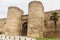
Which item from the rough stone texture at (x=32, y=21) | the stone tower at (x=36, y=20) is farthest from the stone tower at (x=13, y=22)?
the stone tower at (x=36, y=20)

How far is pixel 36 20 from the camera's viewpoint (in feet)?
82.3

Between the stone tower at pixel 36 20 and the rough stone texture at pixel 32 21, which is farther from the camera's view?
the rough stone texture at pixel 32 21

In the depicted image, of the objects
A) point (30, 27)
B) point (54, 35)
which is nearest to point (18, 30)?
point (30, 27)

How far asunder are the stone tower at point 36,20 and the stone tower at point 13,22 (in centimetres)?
291

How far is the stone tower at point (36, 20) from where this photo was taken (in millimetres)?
24812

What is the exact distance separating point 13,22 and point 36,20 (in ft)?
13.6

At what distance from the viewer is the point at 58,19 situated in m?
26.1

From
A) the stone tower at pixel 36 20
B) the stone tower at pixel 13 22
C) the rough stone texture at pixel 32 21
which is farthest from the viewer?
the stone tower at pixel 13 22

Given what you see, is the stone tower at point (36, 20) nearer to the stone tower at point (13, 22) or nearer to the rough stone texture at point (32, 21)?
the rough stone texture at point (32, 21)

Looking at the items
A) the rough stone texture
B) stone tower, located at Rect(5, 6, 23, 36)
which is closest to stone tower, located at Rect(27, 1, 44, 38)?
the rough stone texture

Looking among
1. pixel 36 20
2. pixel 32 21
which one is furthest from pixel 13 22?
pixel 36 20

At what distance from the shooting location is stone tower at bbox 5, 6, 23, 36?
27500 mm

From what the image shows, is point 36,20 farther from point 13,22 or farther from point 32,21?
point 13,22

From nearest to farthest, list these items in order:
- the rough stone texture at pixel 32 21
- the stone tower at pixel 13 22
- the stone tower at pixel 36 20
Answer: the stone tower at pixel 36 20 < the rough stone texture at pixel 32 21 < the stone tower at pixel 13 22
